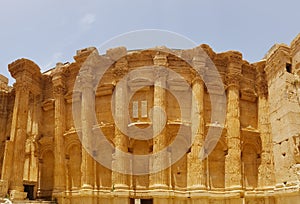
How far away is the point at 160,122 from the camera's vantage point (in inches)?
765

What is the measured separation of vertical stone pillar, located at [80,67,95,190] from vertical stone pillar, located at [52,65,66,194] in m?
1.46

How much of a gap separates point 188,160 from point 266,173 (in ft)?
14.9

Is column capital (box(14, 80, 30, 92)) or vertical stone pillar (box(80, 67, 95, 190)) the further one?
column capital (box(14, 80, 30, 92))

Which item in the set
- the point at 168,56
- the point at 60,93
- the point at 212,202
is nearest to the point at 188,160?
the point at 212,202

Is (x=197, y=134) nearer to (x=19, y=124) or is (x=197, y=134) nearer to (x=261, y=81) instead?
(x=261, y=81)

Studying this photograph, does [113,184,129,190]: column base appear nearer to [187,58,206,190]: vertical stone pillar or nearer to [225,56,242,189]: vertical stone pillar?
[187,58,206,190]: vertical stone pillar

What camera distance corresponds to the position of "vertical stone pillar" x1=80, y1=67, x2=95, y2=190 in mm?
19434

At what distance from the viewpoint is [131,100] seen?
2066 centimetres

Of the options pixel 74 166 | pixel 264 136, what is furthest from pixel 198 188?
pixel 74 166

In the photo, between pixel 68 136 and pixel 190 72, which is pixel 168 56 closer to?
pixel 190 72

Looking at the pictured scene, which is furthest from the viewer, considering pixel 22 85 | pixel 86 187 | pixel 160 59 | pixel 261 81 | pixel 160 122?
pixel 261 81

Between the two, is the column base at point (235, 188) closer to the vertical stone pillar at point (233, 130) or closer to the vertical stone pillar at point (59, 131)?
the vertical stone pillar at point (233, 130)

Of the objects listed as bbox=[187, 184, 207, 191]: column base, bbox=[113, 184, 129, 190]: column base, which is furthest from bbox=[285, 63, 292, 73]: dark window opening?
bbox=[113, 184, 129, 190]: column base

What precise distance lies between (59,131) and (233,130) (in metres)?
9.78
